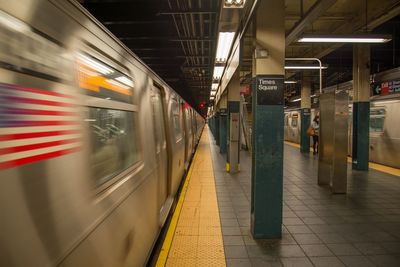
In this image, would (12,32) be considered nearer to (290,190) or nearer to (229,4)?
(229,4)

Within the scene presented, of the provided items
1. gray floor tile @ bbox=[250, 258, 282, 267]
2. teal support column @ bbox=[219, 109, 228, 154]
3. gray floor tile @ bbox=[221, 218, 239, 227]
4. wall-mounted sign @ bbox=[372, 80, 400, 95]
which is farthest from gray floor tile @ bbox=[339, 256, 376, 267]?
teal support column @ bbox=[219, 109, 228, 154]

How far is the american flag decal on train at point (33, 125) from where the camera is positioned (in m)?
1.02

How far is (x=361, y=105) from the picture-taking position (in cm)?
870

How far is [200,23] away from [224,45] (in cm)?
63

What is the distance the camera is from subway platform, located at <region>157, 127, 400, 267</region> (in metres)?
3.32

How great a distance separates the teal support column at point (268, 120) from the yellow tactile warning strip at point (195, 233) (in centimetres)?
66

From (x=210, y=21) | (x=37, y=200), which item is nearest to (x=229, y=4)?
(x=210, y=21)

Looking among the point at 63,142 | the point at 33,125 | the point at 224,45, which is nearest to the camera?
the point at 33,125

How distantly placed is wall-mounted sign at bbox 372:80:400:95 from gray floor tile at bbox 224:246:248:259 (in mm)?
7757

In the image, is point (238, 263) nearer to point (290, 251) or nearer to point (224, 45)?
point (290, 251)

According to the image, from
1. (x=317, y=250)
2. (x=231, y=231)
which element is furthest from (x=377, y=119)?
(x=231, y=231)

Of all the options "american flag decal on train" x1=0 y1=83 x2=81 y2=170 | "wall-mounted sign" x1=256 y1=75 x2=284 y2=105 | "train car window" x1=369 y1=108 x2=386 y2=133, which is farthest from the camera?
"train car window" x1=369 y1=108 x2=386 y2=133

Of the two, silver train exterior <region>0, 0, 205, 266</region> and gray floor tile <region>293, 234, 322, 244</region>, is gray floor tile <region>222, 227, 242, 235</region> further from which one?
silver train exterior <region>0, 0, 205, 266</region>

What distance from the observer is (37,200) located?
113cm
